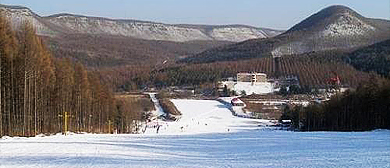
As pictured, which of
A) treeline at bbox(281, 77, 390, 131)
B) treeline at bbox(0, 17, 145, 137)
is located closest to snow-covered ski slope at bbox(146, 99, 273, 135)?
treeline at bbox(281, 77, 390, 131)

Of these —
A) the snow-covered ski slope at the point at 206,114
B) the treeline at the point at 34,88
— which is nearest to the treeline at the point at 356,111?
the snow-covered ski slope at the point at 206,114

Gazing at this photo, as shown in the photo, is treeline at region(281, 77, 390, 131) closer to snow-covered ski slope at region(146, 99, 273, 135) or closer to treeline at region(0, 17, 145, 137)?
snow-covered ski slope at region(146, 99, 273, 135)

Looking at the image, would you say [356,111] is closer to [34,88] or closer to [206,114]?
[34,88]

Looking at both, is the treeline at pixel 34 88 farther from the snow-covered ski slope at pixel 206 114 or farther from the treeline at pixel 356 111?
the snow-covered ski slope at pixel 206 114

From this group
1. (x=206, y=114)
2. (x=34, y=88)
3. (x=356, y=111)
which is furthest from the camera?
(x=206, y=114)

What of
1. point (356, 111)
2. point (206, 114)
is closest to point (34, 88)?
point (356, 111)
